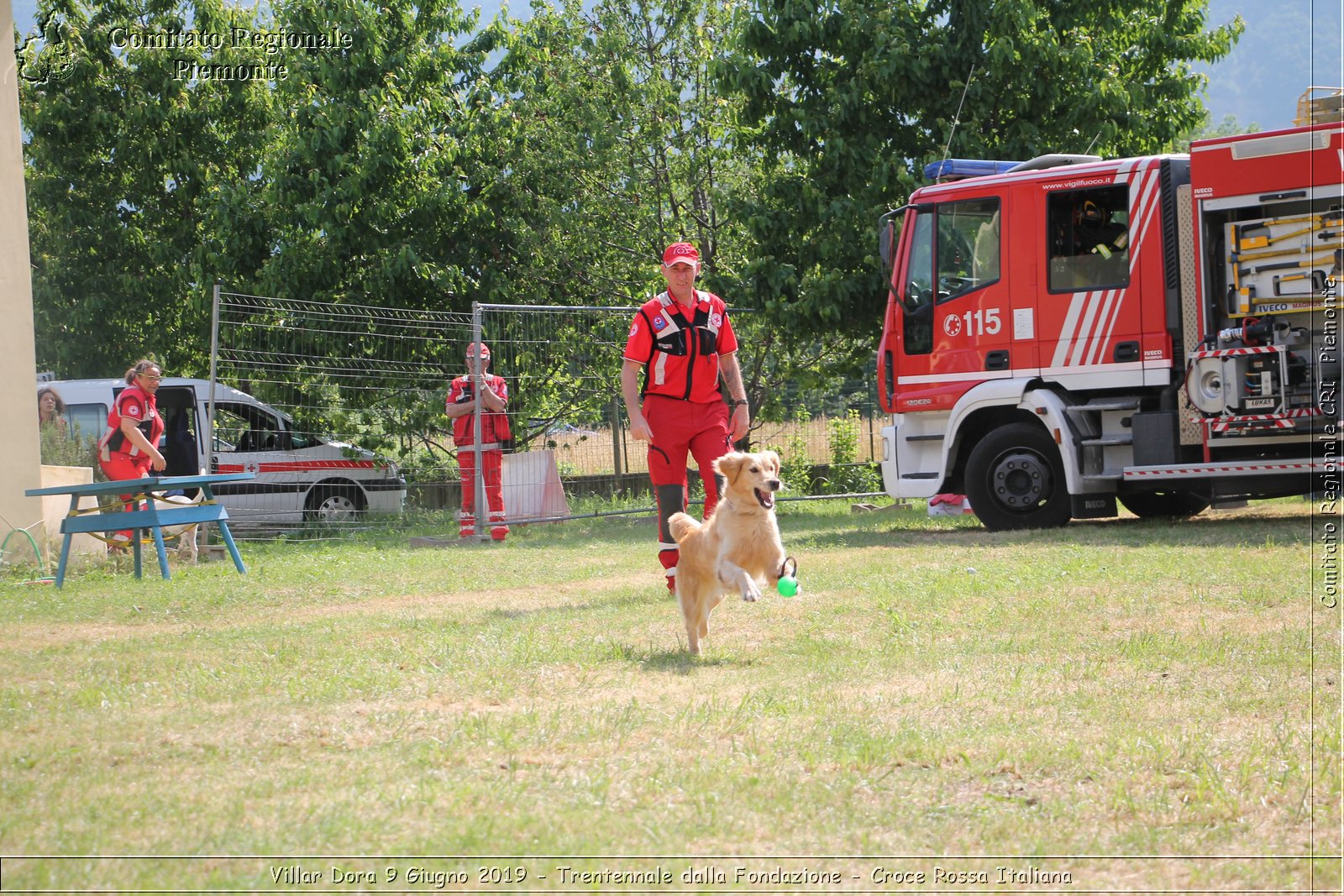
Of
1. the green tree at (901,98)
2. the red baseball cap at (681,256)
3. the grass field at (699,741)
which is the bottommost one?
the grass field at (699,741)

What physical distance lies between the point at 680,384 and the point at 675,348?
0.21 m

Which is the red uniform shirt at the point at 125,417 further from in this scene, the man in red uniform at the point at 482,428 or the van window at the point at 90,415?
the van window at the point at 90,415

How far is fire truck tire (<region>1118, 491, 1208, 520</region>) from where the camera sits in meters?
13.1

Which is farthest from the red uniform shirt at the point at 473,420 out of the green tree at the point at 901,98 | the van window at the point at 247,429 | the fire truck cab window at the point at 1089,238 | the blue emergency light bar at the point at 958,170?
the fire truck cab window at the point at 1089,238

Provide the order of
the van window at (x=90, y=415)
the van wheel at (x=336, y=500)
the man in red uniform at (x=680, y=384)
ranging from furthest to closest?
the van window at (x=90, y=415)
the van wheel at (x=336, y=500)
the man in red uniform at (x=680, y=384)

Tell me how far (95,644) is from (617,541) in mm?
6396

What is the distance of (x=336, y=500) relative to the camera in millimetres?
15508

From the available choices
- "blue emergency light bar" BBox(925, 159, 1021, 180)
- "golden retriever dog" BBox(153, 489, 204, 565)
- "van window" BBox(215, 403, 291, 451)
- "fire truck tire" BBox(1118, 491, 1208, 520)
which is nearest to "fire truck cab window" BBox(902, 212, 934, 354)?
"blue emergency light bar" BBox(925, 159, 1021, 180)

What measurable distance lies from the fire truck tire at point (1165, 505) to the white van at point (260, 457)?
8.30m

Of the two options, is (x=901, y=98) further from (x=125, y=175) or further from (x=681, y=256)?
(x=125, y=175)

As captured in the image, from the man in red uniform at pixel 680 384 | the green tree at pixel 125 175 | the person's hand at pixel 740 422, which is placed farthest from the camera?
the green tree at pixel 125 175

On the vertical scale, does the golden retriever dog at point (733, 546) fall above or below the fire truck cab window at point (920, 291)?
below

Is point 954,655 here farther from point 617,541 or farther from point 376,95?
point 376,95

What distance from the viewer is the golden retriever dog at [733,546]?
6.06 m
